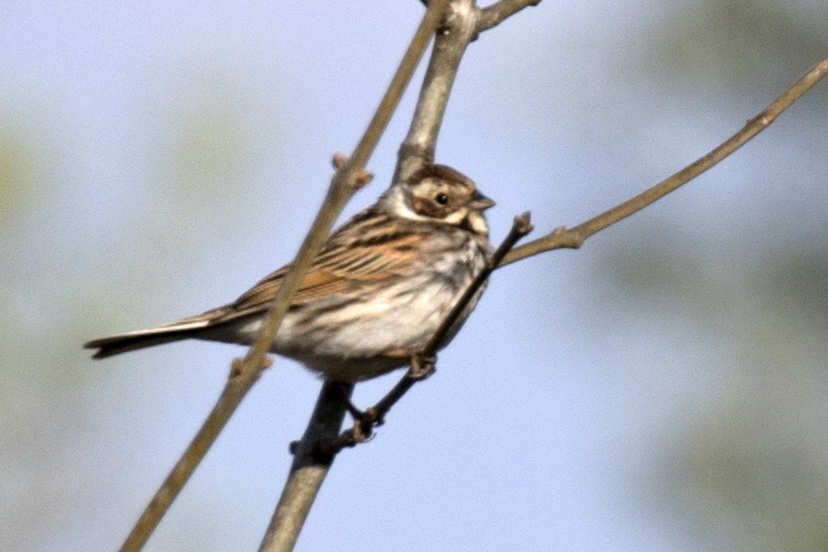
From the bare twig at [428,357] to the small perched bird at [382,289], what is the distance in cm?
48

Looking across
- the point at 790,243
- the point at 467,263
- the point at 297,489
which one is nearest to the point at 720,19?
the point at 790,243

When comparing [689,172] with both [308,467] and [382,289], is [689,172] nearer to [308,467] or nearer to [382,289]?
[308,467]

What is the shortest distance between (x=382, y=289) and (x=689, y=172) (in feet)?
7.22

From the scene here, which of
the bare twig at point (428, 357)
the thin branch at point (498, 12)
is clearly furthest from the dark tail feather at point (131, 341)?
the thin branch at point (498, 12)

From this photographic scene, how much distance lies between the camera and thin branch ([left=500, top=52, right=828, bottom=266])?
14.5 feet

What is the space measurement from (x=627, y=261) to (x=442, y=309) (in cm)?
717

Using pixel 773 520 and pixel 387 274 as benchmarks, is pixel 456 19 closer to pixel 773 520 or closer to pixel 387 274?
pixel 387 274

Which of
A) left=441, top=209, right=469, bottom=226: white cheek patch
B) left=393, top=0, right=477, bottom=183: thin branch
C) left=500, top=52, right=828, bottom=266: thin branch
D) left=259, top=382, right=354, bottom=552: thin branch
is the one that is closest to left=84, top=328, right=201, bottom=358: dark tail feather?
left=259, top=382, right=354, bottom=552: thin branch

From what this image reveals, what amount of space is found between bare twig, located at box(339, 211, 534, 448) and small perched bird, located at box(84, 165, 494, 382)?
18.8 inches

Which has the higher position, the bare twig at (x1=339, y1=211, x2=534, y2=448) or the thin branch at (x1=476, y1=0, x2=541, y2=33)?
the thin branch at (x1=476, y1=0, x2=541, y2=33)

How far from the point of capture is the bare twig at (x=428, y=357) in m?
3.55

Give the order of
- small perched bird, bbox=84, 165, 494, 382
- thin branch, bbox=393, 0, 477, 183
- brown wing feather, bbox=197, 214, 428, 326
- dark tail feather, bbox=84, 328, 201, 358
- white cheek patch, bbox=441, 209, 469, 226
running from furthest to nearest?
white cheek patch, bbox=441, 209, 469, 226, brown wing feather, bbox=197, 214, 428, 326, small perched bird, bbox=84, 165, 494, 382, thin branch, bbox=393, 0, 477, 183, dark tail feather, bbox=84, 328, 201, 358

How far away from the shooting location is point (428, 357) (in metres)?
4.57

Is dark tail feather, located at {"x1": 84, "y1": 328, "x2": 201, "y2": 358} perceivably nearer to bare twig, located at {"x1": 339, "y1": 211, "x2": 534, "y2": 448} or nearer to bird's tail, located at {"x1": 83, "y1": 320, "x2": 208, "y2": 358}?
bird's tail, located at {"x1": 83, "y1": 320, "x2": 208, "y2": 358}
